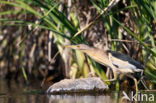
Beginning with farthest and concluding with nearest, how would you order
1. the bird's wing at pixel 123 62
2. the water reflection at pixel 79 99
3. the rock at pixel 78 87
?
the rock at pixel 78 87 < the bird's wing at pixel 123 62 < the water reflection at pixel 79 99

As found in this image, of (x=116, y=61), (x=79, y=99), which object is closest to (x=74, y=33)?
(x=116, y=61)

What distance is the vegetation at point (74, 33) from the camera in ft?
11.2

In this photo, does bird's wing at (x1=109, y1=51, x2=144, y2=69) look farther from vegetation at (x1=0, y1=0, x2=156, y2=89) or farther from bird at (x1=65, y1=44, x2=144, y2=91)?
vegetation at (x1=0, y1=0, x2=156, y2=89)

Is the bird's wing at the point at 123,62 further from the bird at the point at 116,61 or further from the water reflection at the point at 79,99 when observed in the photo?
the water reflection at the point at 79,99

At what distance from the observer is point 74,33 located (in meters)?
3.71

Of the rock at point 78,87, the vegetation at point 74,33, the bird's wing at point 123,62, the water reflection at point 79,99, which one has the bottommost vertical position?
the water reflection at point 79,99

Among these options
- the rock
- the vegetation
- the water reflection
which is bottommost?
the water reflection

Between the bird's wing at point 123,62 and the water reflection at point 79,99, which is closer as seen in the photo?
the water reflection at point 79,99

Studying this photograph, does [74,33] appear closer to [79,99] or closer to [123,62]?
[123,62]

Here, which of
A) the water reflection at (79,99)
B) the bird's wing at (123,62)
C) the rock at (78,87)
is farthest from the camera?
the rock at (78,87)

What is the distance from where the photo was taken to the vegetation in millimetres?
3420

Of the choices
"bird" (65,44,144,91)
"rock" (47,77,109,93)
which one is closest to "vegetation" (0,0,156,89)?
"bird" (65,44,144,91)

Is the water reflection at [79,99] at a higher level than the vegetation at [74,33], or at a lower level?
lower

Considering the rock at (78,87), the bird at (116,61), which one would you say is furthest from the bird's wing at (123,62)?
the rock at (78,87)
